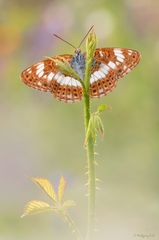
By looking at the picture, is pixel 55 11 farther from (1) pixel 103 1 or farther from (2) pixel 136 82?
(2) pixel 136 82

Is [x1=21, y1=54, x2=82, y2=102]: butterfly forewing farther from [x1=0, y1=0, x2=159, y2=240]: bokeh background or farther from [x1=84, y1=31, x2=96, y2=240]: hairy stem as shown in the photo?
[x1=0, y1=0, x2=159, y2=240]: bokeh background

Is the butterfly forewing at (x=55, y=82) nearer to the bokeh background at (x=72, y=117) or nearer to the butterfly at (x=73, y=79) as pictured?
the butterfly at (x=73, y=79)

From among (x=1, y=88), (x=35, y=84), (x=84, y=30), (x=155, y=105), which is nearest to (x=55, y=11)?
(x=84, y=30)

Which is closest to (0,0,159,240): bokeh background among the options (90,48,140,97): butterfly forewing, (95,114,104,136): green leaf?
(90,48,140,97): butterfly forewing

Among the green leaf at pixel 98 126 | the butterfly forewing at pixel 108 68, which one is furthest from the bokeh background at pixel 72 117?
the green leaf at pixel 98 126

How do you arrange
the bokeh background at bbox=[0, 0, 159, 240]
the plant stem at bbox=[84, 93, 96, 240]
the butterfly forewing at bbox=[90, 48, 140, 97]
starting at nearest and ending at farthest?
the plant stem at bbox=[84, 93, 96, 240], the butterfly forewing at bbox=[90, 48, 140, 97], the bokeh background at bbox=[0, 0, 159, 240]

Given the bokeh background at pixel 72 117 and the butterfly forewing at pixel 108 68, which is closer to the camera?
the butterfly forewing at pixel 108 68

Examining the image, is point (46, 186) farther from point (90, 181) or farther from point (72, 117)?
point (72, 117)
